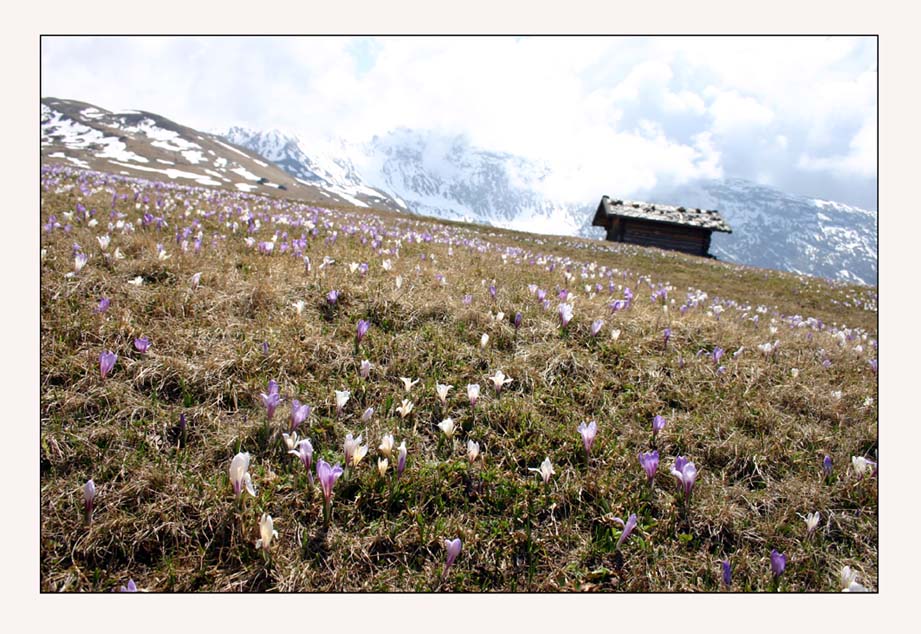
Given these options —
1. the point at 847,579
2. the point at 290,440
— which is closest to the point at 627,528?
the point at 847,579

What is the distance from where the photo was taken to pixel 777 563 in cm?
256

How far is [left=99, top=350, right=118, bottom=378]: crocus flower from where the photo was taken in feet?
10.5

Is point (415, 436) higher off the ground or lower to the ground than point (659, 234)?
lower

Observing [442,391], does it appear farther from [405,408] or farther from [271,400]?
[271,400]

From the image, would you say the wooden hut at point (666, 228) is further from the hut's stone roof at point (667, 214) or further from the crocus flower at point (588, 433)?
the crocus flower at point (588, 433)

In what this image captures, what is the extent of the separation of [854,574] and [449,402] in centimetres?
267

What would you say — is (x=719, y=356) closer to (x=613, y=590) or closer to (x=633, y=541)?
(x=633, y=541)

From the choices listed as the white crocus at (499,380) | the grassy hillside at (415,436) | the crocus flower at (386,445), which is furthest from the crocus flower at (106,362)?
the white crocus at (499,380)

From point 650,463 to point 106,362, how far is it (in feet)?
12.5

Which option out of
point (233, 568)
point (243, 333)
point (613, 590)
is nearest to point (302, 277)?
point (243, 333)

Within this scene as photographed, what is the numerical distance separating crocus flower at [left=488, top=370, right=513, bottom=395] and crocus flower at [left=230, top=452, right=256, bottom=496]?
196 cm

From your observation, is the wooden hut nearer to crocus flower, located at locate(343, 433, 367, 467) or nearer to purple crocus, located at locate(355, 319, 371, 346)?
purple crocus, located at locate(355, 319, 371, 346)

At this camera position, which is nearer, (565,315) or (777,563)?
(777,563)

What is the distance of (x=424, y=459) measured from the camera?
3184 millimetres
